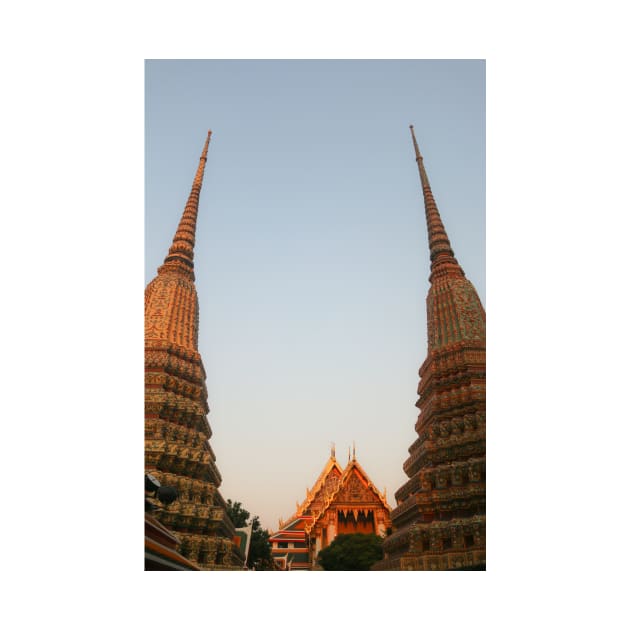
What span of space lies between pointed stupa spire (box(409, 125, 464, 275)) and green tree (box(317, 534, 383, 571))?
9606mm

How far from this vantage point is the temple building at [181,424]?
14.2m

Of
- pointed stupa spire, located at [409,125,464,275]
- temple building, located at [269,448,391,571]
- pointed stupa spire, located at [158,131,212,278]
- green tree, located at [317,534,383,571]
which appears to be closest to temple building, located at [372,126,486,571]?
pointed stupa spire, located at [409,125,464,275]

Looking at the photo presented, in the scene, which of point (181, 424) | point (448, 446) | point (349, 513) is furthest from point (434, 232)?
point (349, 513)

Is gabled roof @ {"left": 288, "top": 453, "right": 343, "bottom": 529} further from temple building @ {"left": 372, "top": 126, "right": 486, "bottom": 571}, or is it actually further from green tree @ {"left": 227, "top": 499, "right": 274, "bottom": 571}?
temple building @ {"left": 372, "top": 126, "right": 486, "bottom": 571}

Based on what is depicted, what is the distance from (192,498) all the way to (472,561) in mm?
6332

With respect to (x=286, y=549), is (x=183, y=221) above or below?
above

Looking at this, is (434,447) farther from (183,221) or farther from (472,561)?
→ (183,221)

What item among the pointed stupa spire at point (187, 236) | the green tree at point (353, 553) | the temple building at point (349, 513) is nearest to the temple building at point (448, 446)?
the green tree at point (353, 553)

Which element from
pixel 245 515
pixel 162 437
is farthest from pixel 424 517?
pixel 245 515

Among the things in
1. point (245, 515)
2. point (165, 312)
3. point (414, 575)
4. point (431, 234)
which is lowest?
point (245, 515)

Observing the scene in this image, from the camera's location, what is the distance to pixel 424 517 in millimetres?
14969

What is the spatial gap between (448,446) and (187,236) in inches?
374

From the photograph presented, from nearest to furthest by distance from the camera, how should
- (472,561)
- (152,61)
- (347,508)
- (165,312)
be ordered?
(152,61), (472,561), (165,312), (347,508)

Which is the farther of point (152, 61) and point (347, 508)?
point (347, 508)
